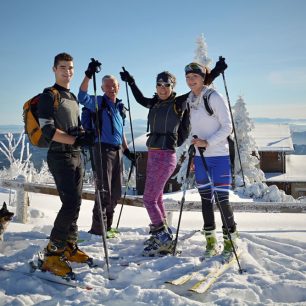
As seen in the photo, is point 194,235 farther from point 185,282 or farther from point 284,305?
point 284,305

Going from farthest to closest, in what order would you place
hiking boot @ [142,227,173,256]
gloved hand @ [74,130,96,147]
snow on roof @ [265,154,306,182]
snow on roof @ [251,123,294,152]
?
snow on roof @ [251,123,294,152] < snow on roof @ [265,154,306,182] < hiking boot @ [142,227,173,256] < gloved hand @ [74,130,96,147]

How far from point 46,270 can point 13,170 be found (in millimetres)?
23658

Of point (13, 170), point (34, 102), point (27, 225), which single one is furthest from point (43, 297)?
point (13, 170)

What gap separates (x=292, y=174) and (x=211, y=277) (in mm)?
34205

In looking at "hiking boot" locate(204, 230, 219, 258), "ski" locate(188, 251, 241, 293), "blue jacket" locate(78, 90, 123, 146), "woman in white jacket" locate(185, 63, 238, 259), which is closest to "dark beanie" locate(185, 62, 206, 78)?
"woman in white jacket" locate(185, 63, 238, 259)

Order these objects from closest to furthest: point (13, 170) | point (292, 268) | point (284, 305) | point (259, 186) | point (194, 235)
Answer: point (284, 305) → point (292, 268) → point (194, 235) → point (259, 186) → point (13, 170)

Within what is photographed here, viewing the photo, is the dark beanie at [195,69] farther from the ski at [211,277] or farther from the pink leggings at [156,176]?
the ski at [211,277]

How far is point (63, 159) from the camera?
175 inches

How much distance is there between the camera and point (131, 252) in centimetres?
555

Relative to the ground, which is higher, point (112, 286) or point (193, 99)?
point (193, 99)

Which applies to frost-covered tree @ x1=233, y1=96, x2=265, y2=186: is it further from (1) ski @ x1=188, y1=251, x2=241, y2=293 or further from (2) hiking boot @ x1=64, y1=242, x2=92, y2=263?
(2) hiking boot @ x1=64, y1=242, x2=92, y2=263

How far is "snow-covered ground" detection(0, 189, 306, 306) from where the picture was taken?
3660mm

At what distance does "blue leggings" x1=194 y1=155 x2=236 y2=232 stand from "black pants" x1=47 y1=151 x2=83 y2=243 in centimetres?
184

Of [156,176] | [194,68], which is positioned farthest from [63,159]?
[194,68]
